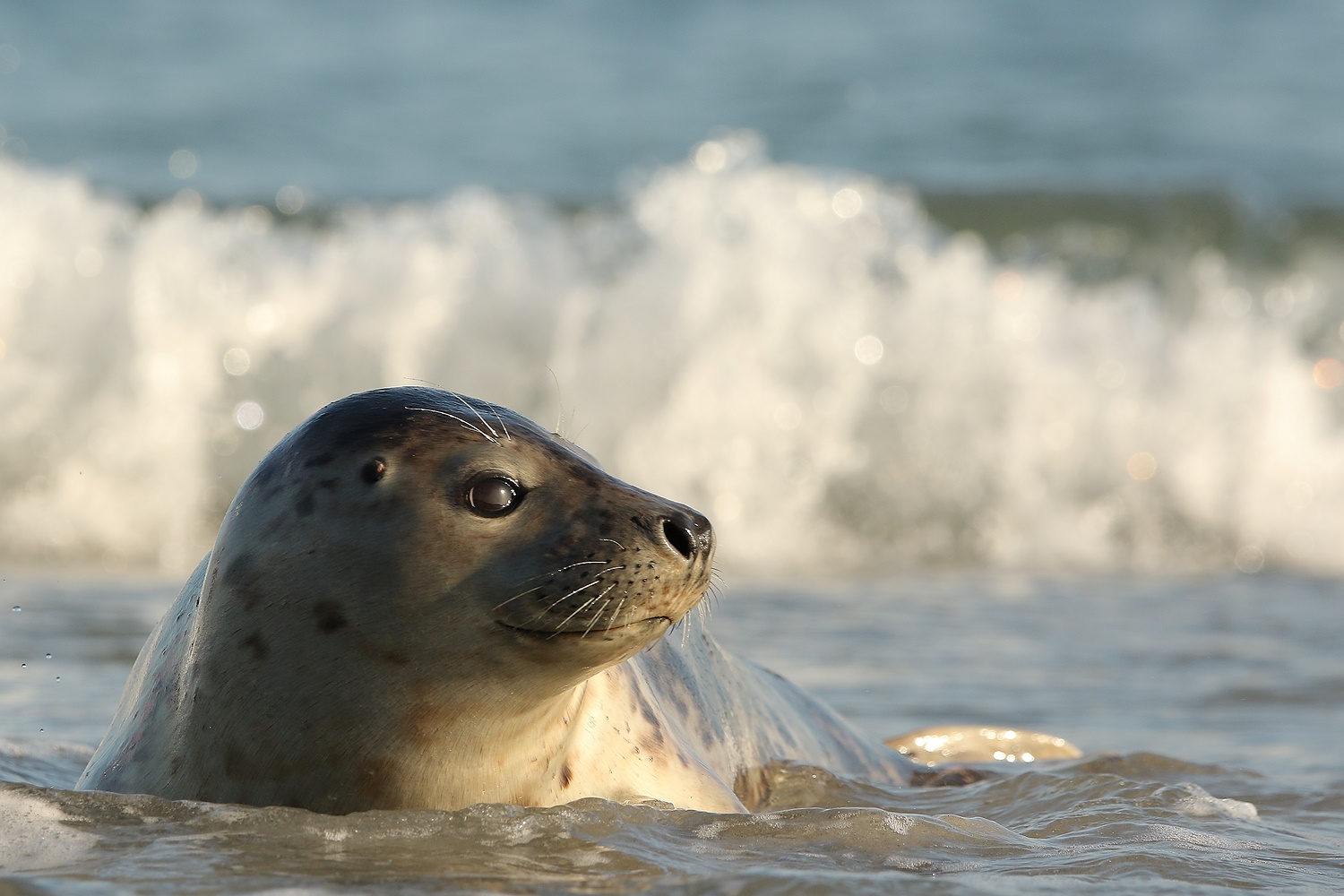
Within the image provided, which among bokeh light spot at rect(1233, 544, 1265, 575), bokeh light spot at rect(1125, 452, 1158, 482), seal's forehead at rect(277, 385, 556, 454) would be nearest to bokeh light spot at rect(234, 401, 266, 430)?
bokeh light spot at rect(1125, 452, 1158, 482)

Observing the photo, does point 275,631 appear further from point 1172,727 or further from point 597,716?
point 1172,727

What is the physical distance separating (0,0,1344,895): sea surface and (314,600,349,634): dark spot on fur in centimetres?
29

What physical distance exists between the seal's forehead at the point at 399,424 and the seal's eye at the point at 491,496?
0.09 meters

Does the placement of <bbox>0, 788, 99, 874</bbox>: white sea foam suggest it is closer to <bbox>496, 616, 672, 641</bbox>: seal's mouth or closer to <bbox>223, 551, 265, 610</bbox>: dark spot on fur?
<bbox>223, 551, 265, 610</bbox>: dark spot on fur

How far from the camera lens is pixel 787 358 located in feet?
29.9

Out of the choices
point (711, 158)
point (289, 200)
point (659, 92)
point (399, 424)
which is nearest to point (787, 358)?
point (711, 158)

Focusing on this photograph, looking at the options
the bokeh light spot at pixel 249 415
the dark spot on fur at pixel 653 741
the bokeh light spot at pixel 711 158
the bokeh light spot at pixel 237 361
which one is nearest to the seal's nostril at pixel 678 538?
the dark spot on fur at pixel 653 741

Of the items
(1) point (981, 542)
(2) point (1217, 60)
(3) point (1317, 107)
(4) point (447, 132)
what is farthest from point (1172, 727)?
(2) point (1217, 60)

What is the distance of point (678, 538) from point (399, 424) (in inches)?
18.7

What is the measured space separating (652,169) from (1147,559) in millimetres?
5920

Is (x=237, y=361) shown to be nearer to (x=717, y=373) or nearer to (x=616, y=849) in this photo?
(x=717, y=373)

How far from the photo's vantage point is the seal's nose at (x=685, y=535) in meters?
2.60

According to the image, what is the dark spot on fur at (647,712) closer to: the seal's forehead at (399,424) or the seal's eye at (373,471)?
the seal's forehead at (399,424)

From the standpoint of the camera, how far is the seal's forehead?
2672 mm
